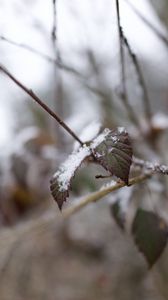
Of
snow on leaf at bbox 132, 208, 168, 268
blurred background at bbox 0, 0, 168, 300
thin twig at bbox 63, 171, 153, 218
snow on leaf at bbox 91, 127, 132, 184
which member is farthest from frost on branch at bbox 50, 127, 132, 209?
blurred background at bbox 0, 0, 168, 300

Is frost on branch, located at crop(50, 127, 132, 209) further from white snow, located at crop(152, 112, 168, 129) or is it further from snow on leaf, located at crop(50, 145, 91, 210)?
white snow, located at crop(152, 112, 168, 129)

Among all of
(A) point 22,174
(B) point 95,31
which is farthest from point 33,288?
(B) point 95,31

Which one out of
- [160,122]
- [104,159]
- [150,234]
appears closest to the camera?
[104,159]

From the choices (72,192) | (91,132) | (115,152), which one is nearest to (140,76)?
(91,132)

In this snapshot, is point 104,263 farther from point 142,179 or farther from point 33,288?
point 142,179

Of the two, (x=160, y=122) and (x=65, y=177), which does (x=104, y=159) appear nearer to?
(x=65, y=177)

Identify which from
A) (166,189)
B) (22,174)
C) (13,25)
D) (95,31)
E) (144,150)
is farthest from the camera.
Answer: (95,31)
